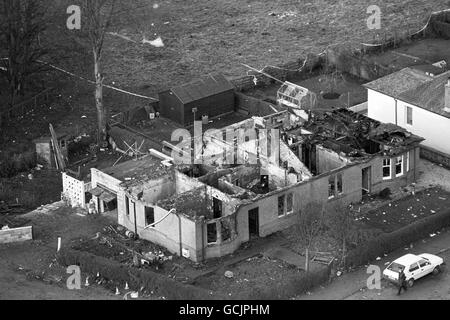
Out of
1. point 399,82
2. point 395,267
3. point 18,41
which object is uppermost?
point 18,41

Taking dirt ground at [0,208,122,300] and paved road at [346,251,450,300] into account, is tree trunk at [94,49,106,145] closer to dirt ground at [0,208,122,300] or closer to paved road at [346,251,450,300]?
dirt ground at [0,208,122,300]

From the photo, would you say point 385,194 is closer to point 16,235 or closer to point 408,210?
point 408,210

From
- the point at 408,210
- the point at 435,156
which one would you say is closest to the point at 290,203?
the point at 408,210

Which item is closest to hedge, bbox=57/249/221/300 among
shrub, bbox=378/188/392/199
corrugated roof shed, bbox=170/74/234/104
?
shrub, bbox=378/188/392/199

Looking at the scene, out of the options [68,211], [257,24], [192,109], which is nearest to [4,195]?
[68,211]

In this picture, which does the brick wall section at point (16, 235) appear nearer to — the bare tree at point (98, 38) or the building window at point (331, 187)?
the bare tree at point (98, 38)

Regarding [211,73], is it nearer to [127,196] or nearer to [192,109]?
[192,109]
